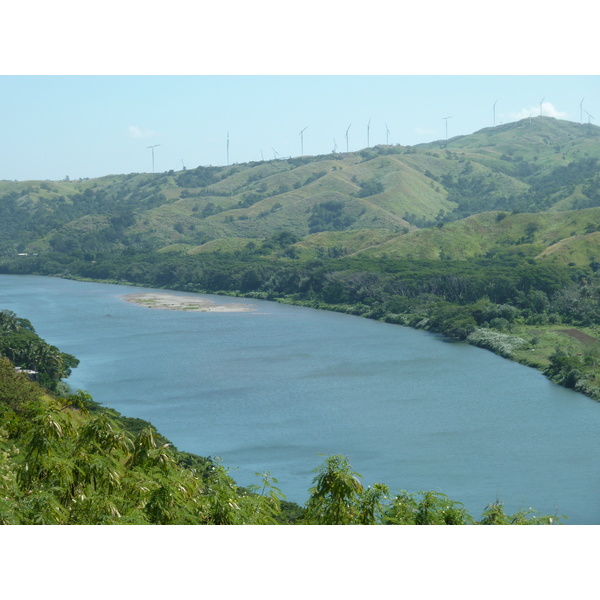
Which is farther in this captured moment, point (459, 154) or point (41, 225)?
point (459, 154)

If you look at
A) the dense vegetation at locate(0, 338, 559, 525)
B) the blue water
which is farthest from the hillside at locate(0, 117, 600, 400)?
the dense vegetation at locate(0, 338, 559, 525)

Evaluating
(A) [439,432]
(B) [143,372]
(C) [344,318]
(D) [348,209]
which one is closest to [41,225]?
(D) [348,209]

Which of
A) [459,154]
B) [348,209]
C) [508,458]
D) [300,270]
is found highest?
[459,154]

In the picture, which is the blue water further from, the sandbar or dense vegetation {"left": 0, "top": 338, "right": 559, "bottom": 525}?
dense vegetation {"left": 0, "top": 338, "right": 559, "bottom": 525}

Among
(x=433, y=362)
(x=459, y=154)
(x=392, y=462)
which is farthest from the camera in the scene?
(x=459, y=154)

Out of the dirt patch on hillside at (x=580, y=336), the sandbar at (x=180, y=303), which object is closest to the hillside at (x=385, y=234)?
the dirt patch on hillside at (x=580, y=336)

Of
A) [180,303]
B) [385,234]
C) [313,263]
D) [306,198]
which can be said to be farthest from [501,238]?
[306,198]

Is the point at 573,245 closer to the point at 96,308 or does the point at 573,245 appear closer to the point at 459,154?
the point at 96,308

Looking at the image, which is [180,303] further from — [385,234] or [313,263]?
[385,234]

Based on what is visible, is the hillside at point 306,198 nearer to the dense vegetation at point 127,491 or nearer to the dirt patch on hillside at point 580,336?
the dirt patch on hillside at point 580,336
